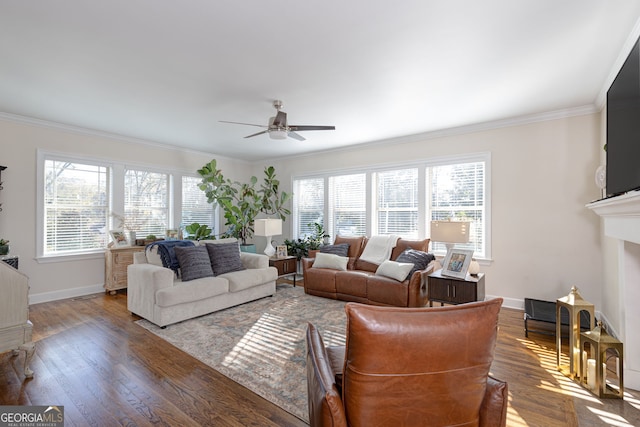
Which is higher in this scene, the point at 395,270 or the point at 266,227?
the point at 266,227

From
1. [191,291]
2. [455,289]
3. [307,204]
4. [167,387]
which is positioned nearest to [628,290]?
[455,289]

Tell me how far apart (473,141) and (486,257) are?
1774 millimetres

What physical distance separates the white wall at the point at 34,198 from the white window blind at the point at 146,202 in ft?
1.53

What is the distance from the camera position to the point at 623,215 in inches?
86.0

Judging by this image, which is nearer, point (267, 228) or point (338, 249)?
point (338, 249)

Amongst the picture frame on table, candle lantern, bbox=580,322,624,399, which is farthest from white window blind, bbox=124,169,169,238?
candle lantern, bbox=580,322,624,399

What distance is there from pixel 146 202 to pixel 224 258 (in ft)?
8.05

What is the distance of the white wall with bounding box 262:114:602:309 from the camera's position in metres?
3.80

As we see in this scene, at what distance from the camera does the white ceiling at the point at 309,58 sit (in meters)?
2.05

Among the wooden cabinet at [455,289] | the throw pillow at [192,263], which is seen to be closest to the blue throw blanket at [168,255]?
the throw pillow at [192,263]

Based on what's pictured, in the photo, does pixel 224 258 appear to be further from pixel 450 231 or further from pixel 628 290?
pixel 628 290

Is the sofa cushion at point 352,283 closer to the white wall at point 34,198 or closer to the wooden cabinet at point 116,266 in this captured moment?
the wooden cabinet at point 116,266

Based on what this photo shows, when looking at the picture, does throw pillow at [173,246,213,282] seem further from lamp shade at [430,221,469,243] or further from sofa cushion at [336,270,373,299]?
lamp shade at [430,221,469,243]

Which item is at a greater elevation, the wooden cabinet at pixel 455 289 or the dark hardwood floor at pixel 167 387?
the wooden cabinet at pixel 455 289
